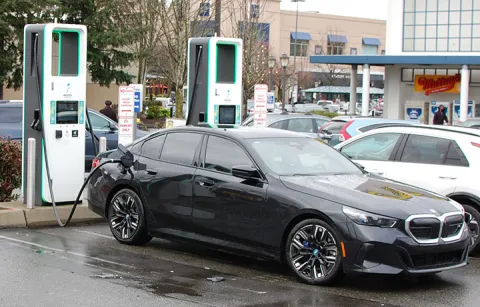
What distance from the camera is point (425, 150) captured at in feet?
34.0

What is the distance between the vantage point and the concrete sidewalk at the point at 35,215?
423 inches

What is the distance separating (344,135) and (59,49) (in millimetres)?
8017

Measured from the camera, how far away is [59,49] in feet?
38.1

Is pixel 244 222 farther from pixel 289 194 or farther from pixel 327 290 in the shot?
pixel 327 290

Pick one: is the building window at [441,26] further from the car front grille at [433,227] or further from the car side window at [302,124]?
the car front grille at [433,227]

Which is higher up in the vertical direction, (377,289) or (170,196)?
(170,196)

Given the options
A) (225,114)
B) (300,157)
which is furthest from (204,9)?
(300,157)

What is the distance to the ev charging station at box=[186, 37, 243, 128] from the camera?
1311 centimetres

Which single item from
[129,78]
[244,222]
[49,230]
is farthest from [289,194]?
[129,78]

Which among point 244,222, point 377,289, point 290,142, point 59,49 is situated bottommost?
point 377,289

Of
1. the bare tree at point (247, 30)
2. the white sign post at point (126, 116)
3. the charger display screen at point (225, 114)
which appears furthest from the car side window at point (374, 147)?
the bare tree at point (247, 30)

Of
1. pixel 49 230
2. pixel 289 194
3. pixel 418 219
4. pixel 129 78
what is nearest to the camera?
pixel 418 219

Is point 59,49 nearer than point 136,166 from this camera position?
No

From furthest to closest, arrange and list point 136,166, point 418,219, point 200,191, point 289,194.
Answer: point 136,166, point 200,191, point 289,194, point 418,219
